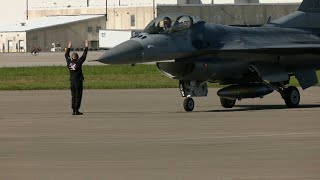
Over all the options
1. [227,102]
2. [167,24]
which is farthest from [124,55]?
[227,102]

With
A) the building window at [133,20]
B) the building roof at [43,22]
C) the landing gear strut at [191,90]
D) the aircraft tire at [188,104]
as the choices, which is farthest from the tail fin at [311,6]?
the building roof at [43,22]

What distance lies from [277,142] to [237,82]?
37.2 ft

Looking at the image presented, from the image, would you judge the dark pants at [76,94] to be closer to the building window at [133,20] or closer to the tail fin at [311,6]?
the tail fin at [311,6]

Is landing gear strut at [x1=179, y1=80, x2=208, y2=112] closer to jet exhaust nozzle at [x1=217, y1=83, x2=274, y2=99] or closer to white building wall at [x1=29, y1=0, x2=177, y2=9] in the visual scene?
jet exhaust nozzle at [x1=217, y1=83, x2=274, y2=99]

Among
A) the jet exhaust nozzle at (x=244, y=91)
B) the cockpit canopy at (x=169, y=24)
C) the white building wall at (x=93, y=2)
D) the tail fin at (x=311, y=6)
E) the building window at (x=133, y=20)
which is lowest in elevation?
the jet exhaust nozzle at (x=244, y=91)

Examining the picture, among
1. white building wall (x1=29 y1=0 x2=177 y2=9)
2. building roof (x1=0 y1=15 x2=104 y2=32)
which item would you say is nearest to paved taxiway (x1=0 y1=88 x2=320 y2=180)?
white building wall (x1=29 y1=0 x2=177 y2=9)

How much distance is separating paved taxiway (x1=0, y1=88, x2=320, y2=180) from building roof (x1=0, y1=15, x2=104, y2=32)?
10506 cm

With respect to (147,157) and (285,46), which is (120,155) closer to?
(147,157)

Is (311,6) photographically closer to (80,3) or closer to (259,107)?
(259,107)

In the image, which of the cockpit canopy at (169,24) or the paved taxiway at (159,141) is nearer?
the paved taxiway at (159,141)

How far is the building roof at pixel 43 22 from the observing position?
448 feet

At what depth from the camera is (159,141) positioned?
18844mm

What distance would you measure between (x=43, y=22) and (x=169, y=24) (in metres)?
113

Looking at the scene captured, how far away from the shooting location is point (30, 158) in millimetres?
15977
